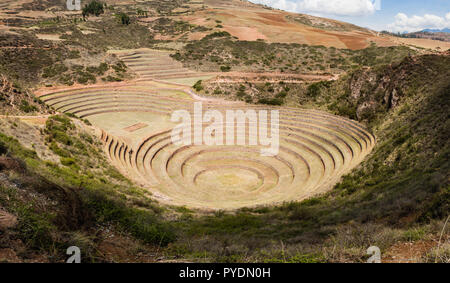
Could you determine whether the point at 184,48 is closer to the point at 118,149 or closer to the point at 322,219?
the point at 118,149

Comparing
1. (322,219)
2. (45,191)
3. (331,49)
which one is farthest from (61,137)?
(331,49)

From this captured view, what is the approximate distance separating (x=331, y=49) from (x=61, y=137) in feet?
183

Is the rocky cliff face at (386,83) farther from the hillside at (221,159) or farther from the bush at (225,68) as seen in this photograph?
the bush at (225,68)

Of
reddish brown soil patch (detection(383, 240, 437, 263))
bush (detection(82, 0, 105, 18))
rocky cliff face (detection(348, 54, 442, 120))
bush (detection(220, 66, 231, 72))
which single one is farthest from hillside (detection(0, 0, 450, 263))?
bush (detection(82, 0, 105, 18))

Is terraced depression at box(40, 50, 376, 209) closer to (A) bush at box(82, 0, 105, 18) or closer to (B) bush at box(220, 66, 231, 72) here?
(B) bush at box(220, 66, 231, 72)

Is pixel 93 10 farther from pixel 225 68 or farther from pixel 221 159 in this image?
pixel 221 159

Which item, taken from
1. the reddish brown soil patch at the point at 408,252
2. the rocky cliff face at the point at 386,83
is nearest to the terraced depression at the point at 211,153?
the rocky cliff face at the point at 386,83

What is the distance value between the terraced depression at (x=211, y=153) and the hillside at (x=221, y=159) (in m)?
0.17

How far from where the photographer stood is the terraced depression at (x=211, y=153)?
64.2ft

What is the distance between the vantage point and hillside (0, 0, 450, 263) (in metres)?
7.44

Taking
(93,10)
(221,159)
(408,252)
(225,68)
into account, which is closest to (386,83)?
(221,159)

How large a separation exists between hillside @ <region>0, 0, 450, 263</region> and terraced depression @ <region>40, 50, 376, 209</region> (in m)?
0.17

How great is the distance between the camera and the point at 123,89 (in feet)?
125

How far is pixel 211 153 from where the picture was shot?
26188mm
